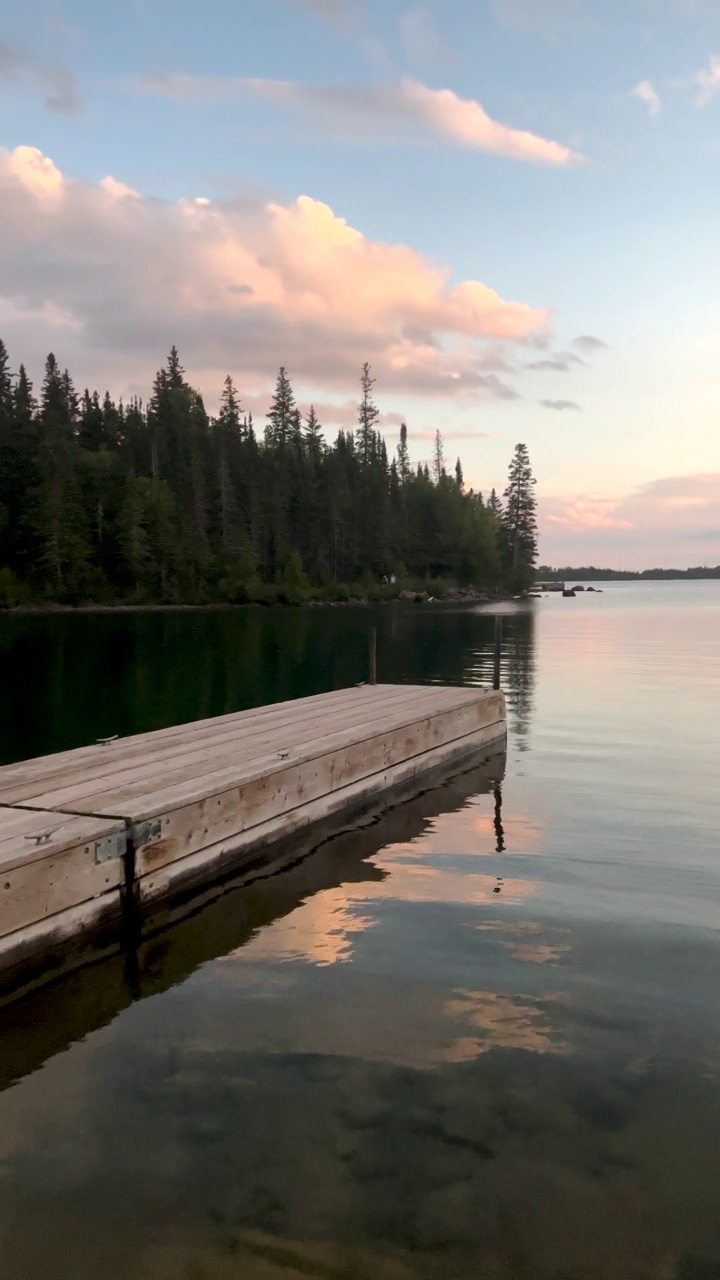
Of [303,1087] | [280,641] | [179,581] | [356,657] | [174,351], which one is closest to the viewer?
[303,1087]

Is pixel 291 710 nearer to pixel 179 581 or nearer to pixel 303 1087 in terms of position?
pixel 303 1087

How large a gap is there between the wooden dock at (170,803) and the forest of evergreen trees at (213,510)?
225 feet

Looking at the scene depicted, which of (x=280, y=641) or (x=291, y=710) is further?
(x=280, y=641)

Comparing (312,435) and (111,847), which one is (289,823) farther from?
(312,435)

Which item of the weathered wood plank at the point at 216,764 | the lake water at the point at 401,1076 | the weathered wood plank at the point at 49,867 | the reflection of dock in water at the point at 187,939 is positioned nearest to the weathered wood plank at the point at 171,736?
the weathered wood plank at the point at 216,764

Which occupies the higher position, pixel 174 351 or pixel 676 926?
pixel 174 351

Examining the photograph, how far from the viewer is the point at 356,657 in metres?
34.7

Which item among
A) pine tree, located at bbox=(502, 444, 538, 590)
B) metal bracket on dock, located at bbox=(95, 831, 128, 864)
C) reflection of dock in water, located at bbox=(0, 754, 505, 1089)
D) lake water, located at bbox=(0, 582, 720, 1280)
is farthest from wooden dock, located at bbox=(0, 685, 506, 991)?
pine tree, located at bbox=(502, 444, 538, 590)

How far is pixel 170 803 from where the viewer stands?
7.70 m

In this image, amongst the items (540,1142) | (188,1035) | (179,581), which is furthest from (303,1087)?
(179,581)

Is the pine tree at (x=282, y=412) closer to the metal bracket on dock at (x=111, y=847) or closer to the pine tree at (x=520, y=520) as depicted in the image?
the pine tree at (x=520, y=520)

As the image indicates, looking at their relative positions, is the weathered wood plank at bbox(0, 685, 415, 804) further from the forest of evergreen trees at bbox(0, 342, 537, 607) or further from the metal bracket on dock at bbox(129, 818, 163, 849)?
the forest of evergreen trees at bbox(0, 342, 537, 607)

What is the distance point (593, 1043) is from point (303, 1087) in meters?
1.97

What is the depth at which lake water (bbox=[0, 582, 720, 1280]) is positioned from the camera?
4000 mm
